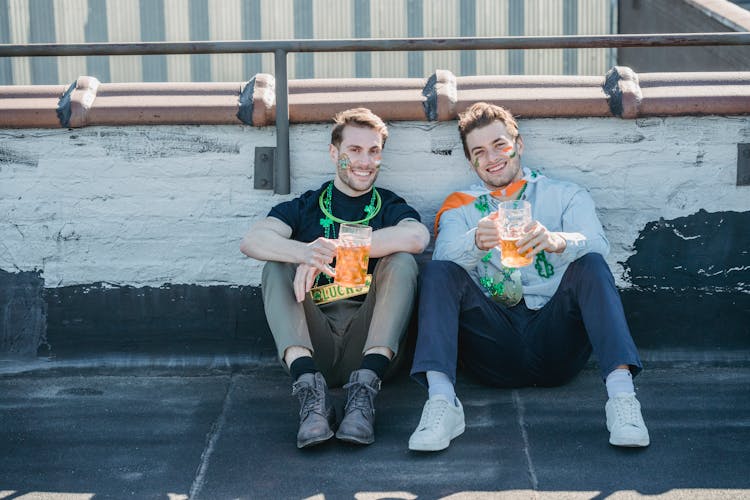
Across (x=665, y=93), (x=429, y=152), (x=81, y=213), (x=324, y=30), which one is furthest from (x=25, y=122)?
(x=324, y=30)

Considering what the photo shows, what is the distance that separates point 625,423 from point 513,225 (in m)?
0.81

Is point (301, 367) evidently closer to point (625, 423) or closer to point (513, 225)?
point (513, 225)

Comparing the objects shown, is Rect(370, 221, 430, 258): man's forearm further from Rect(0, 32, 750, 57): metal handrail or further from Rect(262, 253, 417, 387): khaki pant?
Rect(0, 32, 750, 57): metal handrail

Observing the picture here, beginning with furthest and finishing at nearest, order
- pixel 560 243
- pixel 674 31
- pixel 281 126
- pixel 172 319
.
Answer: pixel 674 31 → pixel 172 319 → pixel 281 126 → pixel 560 243

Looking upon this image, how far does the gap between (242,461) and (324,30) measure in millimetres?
7758

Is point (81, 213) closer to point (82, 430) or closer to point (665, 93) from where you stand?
point (82, 430)

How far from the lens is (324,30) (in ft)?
34.0

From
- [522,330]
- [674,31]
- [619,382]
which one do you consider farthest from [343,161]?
[674,31]

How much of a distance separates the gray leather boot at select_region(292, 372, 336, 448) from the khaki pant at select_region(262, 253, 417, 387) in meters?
0.18

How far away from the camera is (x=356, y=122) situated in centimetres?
397

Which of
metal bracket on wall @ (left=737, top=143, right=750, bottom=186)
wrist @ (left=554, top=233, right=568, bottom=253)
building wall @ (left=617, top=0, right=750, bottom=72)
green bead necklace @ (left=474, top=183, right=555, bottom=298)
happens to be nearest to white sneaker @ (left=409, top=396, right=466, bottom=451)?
green bead necklace @ (left=474, top=183, right=555, bottom=298)

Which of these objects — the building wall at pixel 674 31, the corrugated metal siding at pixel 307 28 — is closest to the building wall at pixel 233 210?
the building wall at pixel 674 31

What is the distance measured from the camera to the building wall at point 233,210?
14.0 feet

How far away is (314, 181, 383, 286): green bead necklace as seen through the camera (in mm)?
3965
